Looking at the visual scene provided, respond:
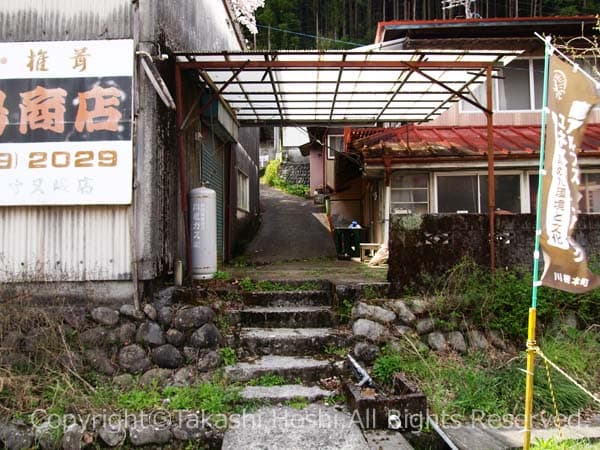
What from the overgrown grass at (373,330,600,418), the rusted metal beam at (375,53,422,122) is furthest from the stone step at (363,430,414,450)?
the rusted metal beam at (375,53,422,122)

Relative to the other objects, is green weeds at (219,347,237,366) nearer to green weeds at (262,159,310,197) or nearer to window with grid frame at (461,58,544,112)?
window with grid frame at (461,58,544,112)

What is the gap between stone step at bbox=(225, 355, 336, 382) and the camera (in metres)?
5.49

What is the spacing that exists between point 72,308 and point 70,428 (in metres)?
1.81

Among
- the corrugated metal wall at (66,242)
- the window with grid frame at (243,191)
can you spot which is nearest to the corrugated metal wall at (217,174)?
the window with grid frame at (243,191)

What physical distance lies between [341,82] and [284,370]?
5314mm

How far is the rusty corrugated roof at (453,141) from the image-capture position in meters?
10.7

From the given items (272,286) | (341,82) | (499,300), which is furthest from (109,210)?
(499,300)

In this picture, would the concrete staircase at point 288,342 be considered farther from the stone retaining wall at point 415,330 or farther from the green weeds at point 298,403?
the stone retaining wall at point 415,330

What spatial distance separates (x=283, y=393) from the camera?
204 inches

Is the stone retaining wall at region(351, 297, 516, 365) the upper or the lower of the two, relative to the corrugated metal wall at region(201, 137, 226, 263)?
lower

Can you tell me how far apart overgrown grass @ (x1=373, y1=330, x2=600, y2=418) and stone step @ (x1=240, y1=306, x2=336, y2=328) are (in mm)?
1033

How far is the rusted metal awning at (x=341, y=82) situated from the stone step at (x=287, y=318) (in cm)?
357

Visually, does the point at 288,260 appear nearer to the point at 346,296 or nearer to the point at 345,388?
the point at 346,296

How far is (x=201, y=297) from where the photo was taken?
657cm
